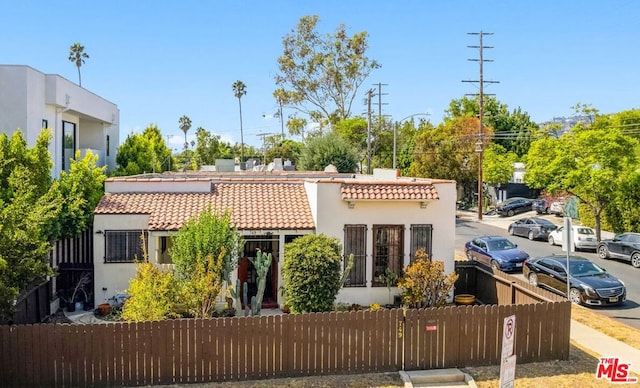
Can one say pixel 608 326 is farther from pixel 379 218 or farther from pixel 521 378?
pixel 379 218

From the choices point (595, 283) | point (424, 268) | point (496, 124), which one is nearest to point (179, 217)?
point (424, 268)

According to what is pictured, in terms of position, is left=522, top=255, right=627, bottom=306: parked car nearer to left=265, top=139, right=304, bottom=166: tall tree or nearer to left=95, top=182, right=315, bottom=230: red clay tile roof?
left=95, top=182, right=315, bottom=230: red clay tile roof

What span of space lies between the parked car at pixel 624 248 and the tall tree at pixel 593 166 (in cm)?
371

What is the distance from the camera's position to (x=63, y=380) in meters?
10.7

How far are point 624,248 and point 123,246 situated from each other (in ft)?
75.0

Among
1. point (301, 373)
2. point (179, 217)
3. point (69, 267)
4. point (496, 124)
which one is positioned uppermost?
point (496, 124)

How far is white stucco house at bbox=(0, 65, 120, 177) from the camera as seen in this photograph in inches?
792

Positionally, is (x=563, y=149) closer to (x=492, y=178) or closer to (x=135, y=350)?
(x=492, y=178)

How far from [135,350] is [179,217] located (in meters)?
6.04

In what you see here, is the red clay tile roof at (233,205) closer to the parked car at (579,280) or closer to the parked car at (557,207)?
the parked car at (579,280)

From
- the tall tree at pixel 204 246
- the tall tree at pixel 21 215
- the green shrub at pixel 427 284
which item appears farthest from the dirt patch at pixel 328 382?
the tall tree at pixel 21 215

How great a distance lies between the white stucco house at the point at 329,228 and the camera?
16.3 m

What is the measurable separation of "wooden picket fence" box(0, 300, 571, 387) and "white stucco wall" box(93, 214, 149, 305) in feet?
18.9
